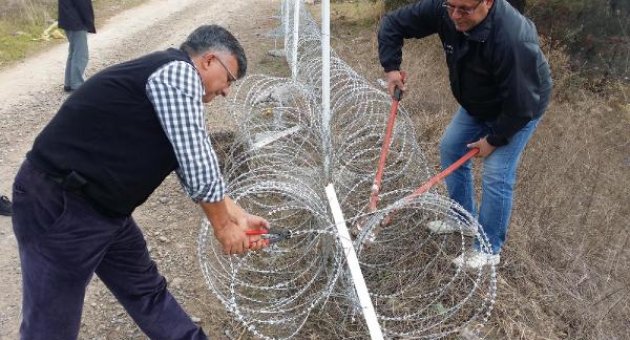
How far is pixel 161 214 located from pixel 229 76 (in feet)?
9.35

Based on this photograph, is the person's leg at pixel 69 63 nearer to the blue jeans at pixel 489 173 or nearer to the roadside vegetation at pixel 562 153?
the roadside vegetation at pixel 562 153

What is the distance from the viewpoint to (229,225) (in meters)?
2.33

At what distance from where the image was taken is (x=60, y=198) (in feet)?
7.27

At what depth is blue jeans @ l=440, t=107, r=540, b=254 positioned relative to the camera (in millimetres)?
3387

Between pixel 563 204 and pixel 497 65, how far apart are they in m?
2.53

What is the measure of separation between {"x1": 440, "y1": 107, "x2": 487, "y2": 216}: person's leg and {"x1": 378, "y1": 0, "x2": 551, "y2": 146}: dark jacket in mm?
142

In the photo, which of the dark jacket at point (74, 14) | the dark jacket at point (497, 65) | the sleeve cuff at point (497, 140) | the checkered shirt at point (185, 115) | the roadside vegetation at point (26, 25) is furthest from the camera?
the roadside vegetation at point (26, 25)

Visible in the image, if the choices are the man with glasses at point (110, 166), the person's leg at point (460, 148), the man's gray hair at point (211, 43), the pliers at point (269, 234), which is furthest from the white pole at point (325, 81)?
the man's gray hair at point (211, 43)

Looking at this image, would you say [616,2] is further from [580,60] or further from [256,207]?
[256,207]

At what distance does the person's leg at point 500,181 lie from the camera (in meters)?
3.36

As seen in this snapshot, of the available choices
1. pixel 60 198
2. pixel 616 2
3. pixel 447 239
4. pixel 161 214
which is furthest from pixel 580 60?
pixel 60 198

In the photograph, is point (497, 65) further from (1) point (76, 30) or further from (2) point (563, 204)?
(1) point (76, 30)

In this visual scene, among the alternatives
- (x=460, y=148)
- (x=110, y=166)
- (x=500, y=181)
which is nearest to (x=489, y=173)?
(x=500, y=181)

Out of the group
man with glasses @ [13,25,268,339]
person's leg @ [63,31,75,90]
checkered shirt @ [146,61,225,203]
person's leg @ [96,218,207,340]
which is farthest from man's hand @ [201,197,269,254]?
person's leg @ [63,31,75,90]
